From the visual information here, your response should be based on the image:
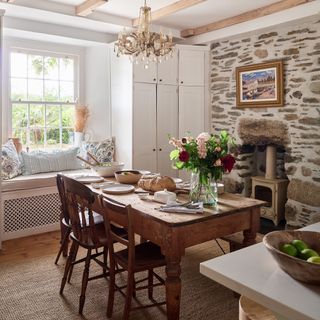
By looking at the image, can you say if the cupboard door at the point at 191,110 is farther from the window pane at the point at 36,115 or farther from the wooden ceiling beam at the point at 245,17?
the window pane at the point at 36,115

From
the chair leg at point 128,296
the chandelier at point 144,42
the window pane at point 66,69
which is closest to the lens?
the chair leg at point 128,296

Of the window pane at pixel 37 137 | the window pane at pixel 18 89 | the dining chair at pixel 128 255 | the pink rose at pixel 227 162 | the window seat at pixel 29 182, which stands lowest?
the dining chair at pixel 128 255

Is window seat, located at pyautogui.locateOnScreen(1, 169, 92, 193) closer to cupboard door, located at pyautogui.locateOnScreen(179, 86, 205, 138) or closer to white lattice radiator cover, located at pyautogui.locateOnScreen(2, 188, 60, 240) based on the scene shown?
white lattice radiator cover, located at pyautogui.locateOnScreen(2, 188, 60, 240)

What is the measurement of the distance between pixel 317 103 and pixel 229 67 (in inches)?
55.6

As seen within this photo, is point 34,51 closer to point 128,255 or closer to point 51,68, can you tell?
point 51,68

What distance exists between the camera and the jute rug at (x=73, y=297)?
2424 millimetres

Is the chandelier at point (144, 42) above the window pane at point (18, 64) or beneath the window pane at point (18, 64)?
beneath

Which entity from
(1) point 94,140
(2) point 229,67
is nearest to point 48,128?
(1) point 94,140

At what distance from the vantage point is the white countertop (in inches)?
38.2

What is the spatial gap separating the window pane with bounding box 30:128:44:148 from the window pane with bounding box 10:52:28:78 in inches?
30.4

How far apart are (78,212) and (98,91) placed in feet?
9.84

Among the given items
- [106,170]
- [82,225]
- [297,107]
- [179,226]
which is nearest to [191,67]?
[297,107]


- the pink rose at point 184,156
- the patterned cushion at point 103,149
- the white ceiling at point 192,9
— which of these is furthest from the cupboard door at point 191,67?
the pink rose at point 184,156

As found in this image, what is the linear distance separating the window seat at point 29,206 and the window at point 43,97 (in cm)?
89
